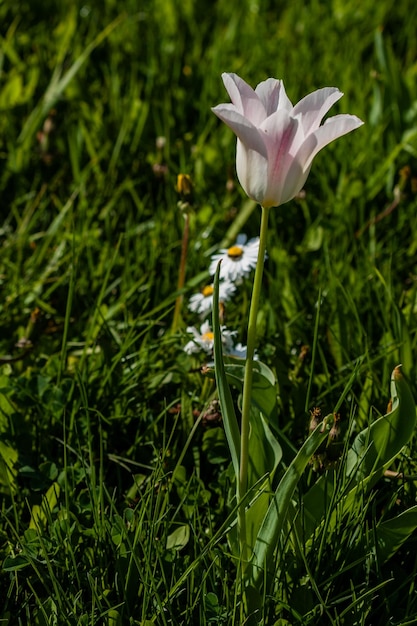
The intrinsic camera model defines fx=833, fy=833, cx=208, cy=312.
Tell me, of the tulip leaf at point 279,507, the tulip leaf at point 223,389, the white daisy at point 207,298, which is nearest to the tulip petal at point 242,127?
the tulip leaf at point 223,389

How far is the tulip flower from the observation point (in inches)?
38.7

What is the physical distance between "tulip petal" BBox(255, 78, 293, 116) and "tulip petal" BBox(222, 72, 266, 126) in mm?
35

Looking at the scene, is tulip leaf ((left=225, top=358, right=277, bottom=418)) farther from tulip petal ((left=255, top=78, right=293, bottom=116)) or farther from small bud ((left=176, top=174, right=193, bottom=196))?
small bud ((left=176, top=174, right=193, bottom=196))

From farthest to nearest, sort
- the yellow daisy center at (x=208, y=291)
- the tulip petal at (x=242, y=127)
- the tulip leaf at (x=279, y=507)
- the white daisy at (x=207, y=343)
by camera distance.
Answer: the yellow daisy center at (x=208, y=291), the white daisy at (x=207, y=343), the tulip leaf at (x=279, y=507), the tulip petal at (x=242, y=127)

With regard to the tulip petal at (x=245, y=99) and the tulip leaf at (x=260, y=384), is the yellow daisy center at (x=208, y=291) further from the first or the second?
the tulip petal at (x=245, y=99)

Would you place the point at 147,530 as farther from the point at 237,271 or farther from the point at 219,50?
the point at 219,50

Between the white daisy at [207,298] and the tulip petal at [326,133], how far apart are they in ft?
2.19

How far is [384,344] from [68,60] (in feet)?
5.27

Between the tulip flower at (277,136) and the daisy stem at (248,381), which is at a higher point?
the tulip flower at (277,136)

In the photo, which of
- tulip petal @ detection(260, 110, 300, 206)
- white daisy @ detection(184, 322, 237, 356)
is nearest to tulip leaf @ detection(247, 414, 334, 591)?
tulip petal @ detection(260, 110, 300, 206)

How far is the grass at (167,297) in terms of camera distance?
47.0 inches

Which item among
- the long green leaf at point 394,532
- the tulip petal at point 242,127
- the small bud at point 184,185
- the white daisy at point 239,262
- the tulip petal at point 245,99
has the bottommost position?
the long green leaf at point 394,532

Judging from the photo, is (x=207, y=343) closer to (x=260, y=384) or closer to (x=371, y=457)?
(x=260, y=384)

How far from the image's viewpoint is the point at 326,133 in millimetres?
991
